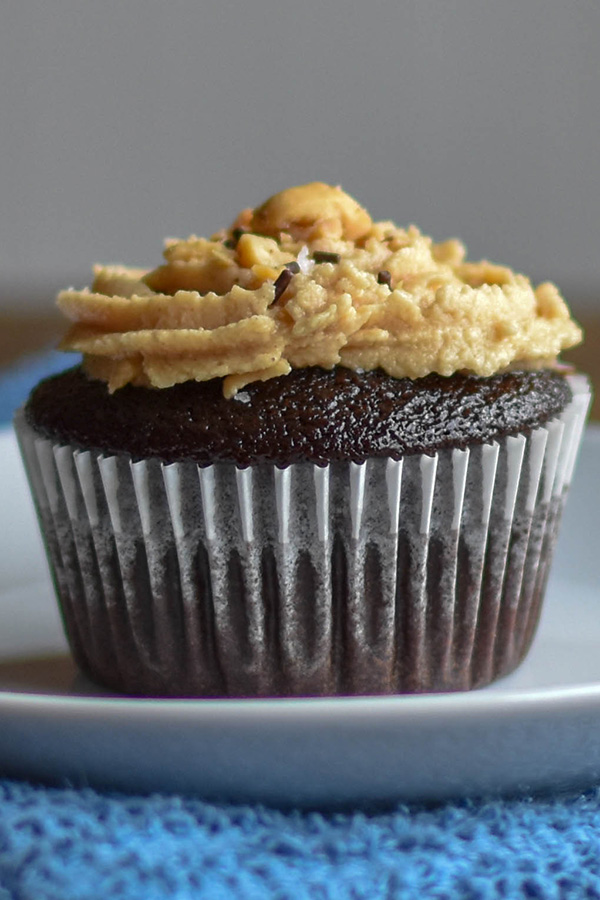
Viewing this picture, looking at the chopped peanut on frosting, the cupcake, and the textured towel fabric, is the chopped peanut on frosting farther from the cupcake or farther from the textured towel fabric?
the textured towel fabric

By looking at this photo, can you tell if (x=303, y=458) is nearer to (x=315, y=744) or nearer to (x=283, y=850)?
(x=315, y=744)

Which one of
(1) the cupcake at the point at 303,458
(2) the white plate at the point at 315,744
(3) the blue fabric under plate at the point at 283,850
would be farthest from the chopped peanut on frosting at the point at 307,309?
(3) the blue fabric under plate at the point at 283,850

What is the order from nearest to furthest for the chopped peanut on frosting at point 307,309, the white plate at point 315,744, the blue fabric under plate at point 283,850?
the blue fabric under plate at point 283,850
the white plate at point 315,744
the chopped peanut on frosting at point 307,309

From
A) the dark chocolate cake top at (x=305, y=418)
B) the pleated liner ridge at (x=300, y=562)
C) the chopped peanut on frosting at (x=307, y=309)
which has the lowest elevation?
the pleated liner ridge at (x=300, y=562)

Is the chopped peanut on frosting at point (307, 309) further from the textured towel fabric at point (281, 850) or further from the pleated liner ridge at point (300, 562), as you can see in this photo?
the textured towel fabric at point (281, 850)

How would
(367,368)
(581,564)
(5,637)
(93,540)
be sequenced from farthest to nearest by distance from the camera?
(581,564), (5,637), (93,540), (367,368)

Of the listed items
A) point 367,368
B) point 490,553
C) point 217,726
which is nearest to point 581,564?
point 490,553

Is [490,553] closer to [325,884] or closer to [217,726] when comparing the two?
[217,726]
